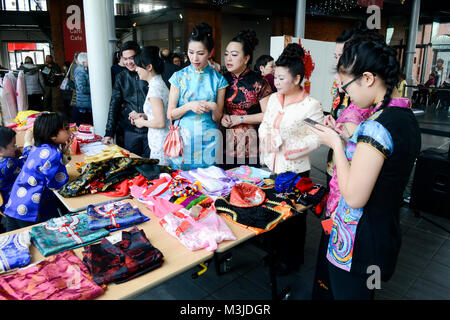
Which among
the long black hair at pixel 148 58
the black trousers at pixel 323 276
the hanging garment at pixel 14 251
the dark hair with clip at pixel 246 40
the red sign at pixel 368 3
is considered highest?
the red sign at pixel 368 3

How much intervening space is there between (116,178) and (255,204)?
3.09 feet

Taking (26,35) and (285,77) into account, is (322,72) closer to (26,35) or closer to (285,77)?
(285,77)

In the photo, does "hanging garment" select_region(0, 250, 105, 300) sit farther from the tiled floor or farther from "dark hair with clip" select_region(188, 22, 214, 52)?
"dark hair with clip" select_region(188, 22, 214, 52)

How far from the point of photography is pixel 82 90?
15.4 ft

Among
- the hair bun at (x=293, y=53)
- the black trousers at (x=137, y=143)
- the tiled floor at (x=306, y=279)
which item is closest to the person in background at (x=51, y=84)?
the black trousers at (x=137, y=143)

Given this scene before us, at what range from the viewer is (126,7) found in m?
18.2

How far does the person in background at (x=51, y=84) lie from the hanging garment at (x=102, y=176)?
726 centimetres

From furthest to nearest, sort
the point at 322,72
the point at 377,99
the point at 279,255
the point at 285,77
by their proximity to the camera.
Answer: the point at 322,72 < the point at 279,255 < the point at 285,77 < the point at 377,99

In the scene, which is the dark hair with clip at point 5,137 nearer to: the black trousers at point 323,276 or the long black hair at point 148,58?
the long black hair at point 148,58

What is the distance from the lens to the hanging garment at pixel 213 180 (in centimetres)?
195

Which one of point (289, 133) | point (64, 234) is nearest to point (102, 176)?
point (64, 234)

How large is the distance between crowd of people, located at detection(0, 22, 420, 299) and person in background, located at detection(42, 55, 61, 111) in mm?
6353

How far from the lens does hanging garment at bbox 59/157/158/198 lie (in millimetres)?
1993

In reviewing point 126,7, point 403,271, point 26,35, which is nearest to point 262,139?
point 403,271
